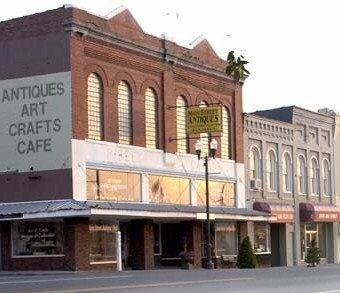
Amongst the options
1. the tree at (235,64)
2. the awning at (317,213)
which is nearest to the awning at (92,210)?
the awning at (317,213)

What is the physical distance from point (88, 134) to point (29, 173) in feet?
10.4

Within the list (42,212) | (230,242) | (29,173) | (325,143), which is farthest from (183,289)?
(325,143)

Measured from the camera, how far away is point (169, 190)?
44.8 m

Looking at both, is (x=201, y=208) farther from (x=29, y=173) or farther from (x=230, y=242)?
(x=29, y=173)

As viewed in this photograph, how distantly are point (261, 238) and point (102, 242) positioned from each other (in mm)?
15703

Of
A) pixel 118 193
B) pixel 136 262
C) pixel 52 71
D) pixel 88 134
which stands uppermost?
pixel 52 71

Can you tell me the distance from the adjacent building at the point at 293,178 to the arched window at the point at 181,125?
6578mm

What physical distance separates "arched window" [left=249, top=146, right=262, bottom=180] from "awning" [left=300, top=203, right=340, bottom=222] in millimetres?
5226

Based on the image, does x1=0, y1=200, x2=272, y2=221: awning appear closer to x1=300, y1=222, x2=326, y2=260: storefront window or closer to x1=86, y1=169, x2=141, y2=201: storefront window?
x1=86, y1=169, x2=141, y2=201: storefront window

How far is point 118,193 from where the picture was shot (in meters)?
41.1

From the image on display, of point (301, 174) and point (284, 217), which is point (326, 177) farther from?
point (284, 217)

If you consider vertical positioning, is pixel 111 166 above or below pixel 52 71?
below

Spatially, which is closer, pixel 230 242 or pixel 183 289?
pixel 183 289

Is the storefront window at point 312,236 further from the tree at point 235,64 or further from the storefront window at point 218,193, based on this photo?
the tree at point 235,64
